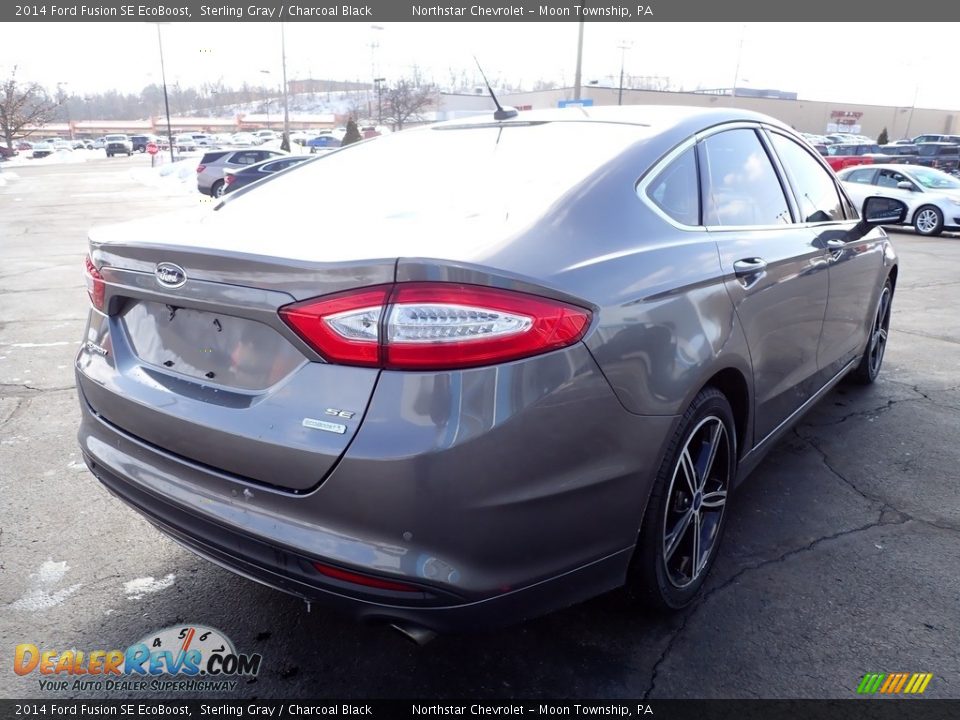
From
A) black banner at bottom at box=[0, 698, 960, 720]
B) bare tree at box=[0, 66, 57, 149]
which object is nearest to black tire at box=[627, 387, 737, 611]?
black banner at bottom at box=[0, 698, 960, 720]

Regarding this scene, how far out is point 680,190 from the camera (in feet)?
8.39

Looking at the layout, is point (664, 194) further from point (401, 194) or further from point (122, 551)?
point (122, 551)

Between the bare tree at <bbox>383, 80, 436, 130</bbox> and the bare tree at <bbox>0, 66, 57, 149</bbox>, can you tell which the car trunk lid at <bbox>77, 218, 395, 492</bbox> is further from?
the bare tree at <bbox>0, 66, 57, 149</bbox>

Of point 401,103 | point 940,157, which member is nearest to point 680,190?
point 940,157

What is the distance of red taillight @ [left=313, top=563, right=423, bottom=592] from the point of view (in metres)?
1.78

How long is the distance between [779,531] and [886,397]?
7.67 ft

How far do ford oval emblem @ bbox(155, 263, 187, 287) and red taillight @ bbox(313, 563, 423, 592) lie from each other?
34.8 inches

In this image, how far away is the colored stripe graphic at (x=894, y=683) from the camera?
2248mm

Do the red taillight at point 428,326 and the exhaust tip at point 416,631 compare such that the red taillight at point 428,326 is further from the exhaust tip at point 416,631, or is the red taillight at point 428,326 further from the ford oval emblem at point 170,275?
the exhaust tip at point 416,631

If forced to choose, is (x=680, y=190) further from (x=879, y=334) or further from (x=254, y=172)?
(x=254, y=172)

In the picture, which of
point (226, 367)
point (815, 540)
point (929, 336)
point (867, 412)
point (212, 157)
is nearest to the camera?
point (226, 367)

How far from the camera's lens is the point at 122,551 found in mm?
2988

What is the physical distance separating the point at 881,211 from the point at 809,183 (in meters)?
0.71

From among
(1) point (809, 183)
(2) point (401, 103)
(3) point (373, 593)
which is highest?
(1) point (809, 183)
